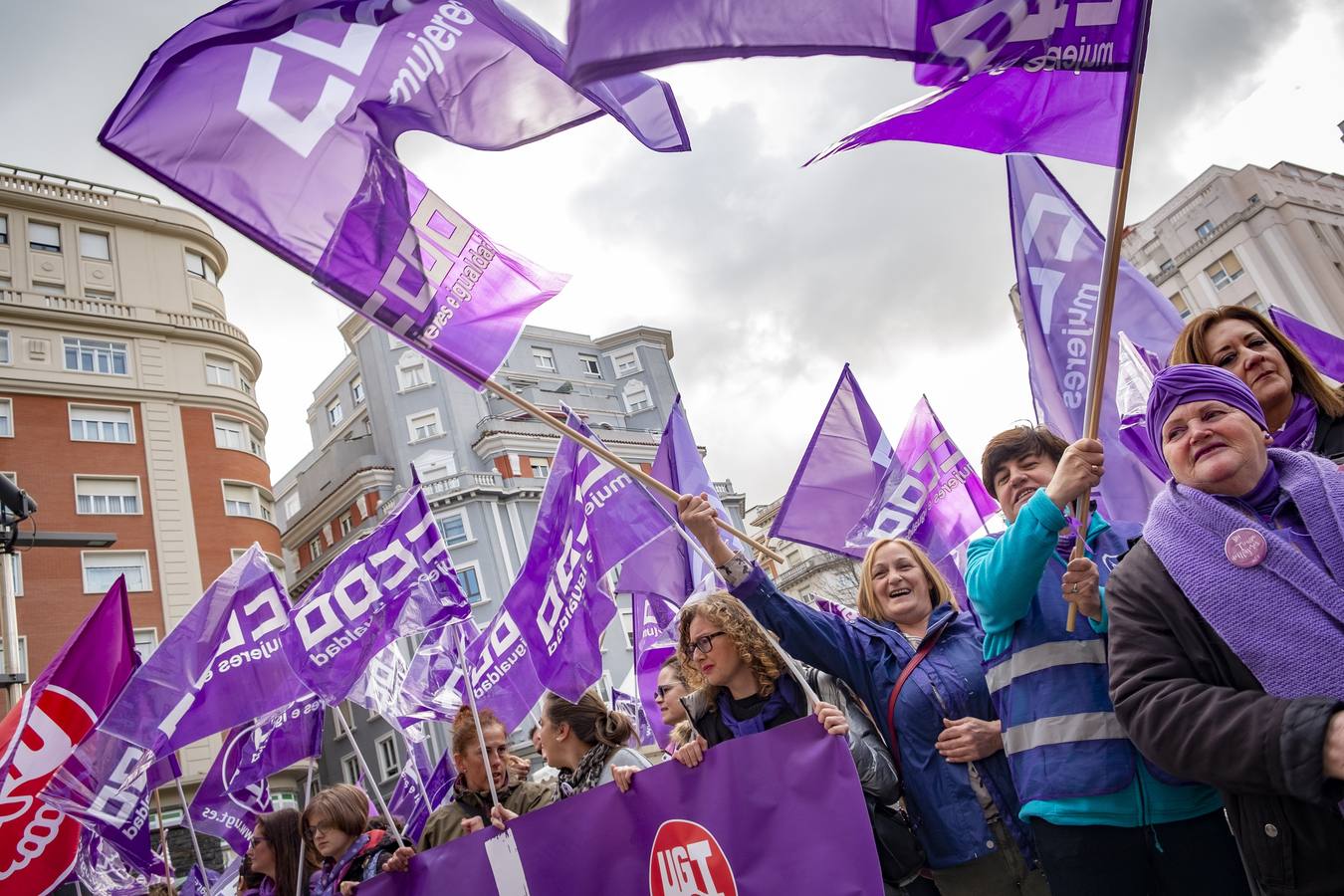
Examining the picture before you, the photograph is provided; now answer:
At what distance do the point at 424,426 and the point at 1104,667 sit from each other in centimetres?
4030

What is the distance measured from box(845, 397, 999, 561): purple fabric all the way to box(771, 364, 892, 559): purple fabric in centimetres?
41

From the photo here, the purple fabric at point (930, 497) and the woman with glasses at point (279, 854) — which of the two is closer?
the woman with glasses at point (279, 854)

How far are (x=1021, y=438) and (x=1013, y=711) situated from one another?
3.31ft

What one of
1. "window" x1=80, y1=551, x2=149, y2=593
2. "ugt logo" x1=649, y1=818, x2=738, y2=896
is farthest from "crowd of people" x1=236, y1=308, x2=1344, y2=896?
"window" x1=80, y1=551, x2=149, y2=593

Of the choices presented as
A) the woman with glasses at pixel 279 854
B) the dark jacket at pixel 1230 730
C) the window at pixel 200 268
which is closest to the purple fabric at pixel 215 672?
the woman with glasses at pixel 279 854

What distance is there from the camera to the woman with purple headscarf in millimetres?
1929

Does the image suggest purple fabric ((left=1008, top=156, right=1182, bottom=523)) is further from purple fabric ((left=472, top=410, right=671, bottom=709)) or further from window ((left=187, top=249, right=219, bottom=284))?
window ((left=187, top=249, right=219, bottom=284))

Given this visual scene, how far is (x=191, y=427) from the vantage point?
30.5 metres

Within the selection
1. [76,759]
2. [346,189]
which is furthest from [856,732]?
[76,759]

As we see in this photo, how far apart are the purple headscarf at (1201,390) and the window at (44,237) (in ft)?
115

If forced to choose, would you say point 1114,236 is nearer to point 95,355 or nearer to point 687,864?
point 687,864

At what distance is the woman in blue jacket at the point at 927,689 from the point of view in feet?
10.6

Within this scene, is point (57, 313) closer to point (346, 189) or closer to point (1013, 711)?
point (346, 189)

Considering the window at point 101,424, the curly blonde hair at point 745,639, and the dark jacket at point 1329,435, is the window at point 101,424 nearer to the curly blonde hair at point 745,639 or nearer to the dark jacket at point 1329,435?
the curly blonde hair at point 745,639
